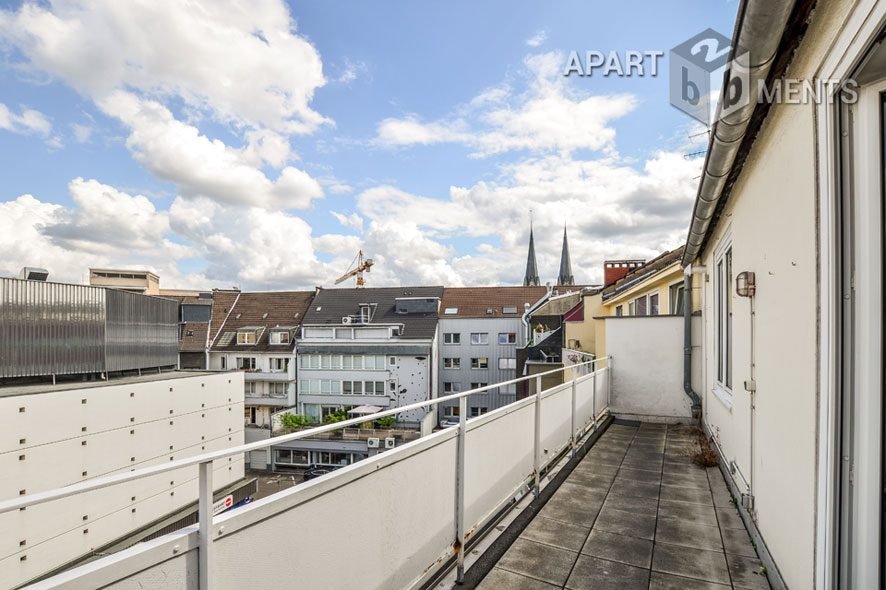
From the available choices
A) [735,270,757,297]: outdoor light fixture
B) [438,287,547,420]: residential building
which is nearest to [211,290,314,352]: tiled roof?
[438,287,547,420]: residential building

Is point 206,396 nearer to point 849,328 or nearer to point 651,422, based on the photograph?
point 651,422

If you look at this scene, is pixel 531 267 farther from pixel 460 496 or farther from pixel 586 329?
pixel 460 496

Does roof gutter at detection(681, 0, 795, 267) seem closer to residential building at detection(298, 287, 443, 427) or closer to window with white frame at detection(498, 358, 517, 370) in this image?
Result: residential building at detection(298, 287, 443, 427)

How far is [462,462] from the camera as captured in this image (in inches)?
116

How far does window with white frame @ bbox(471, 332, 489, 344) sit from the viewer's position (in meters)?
32.6

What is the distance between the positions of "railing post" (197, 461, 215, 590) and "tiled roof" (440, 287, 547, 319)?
31.6 meters

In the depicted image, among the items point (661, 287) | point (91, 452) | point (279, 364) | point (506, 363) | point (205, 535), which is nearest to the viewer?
point (205, 535)

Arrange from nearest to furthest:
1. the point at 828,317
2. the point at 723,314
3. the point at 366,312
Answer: the point at 828,317 → the point at 723,314 → the point at 366,312

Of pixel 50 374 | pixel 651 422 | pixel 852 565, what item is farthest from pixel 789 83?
pixel 50 374

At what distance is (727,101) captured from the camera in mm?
2699

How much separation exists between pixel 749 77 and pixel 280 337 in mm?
33665

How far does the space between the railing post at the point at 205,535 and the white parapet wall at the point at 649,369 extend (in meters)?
8.49

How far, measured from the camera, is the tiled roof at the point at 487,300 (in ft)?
109

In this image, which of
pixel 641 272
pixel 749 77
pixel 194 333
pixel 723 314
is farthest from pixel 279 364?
pixel 749 77
